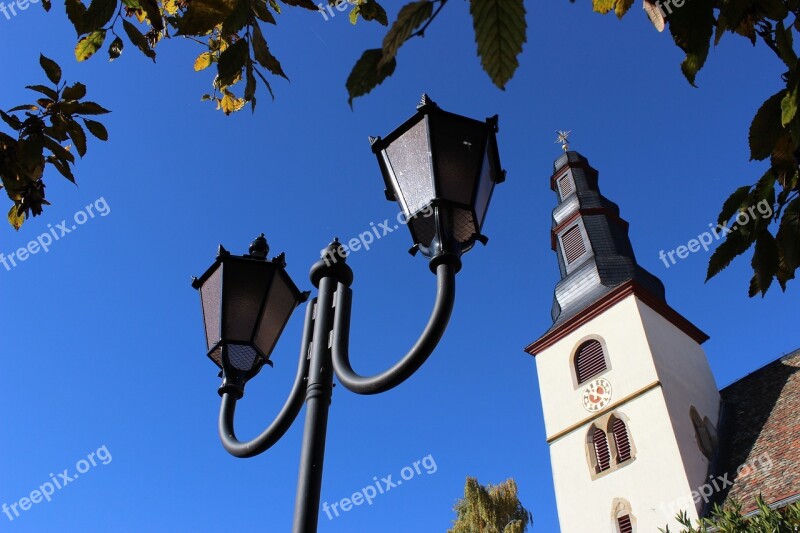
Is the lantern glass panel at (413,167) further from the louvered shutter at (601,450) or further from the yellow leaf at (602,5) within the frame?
the louvered shutter at (601,450)

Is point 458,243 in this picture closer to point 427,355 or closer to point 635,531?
point 427,355

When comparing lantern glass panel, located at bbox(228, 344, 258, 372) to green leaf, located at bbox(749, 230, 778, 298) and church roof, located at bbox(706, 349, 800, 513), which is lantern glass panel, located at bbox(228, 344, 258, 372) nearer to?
green leaf, located at bbox(749, 230, 778, 298)

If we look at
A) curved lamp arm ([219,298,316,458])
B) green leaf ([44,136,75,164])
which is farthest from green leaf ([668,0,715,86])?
green leaf ([44,136,75,164])

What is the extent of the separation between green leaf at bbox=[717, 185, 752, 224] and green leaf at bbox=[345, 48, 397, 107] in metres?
1.20

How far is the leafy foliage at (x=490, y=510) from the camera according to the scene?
23188 millimetres

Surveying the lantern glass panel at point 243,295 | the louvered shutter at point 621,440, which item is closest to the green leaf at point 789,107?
the lantern glass panel at point 243,295

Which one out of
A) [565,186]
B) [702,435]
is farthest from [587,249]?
[702,435]

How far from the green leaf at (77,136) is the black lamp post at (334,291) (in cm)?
77

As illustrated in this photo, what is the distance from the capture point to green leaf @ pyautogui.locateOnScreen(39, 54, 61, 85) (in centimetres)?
206

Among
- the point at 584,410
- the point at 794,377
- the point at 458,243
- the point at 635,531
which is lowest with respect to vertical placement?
the point at 458,243

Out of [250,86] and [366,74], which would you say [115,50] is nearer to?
[250,86]

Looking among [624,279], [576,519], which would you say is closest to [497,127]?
[576,519]

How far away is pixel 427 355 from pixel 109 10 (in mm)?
1240

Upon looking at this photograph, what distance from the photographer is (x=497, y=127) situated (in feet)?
8.01
